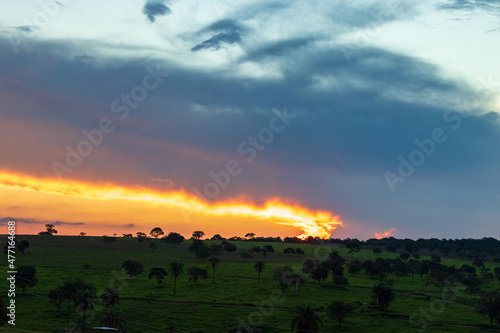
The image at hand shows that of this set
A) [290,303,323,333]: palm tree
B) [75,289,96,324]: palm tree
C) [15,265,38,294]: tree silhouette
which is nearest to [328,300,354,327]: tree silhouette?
[290,303,323,333]: palm tree

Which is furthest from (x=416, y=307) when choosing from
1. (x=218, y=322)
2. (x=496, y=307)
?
(x=218, y=322)

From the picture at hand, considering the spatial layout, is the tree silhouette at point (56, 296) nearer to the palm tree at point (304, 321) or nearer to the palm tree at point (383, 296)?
the palm tree at point (304, 321)

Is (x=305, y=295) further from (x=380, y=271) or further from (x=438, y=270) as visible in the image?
(x=438, y=270)

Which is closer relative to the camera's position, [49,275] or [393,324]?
[393,324]

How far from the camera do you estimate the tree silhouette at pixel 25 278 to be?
138 m

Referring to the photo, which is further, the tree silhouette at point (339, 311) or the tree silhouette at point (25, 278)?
the tree silhouette at point (25, 278)

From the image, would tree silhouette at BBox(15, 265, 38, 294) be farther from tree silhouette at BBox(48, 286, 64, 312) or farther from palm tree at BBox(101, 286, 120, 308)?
palm tree at BBox(101, 286, 120, 308)

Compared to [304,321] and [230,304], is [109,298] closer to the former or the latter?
[230,304]

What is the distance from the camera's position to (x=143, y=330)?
10688cm

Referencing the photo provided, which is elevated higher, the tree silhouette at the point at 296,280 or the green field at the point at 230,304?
the tree silhouette at the point at 296,280

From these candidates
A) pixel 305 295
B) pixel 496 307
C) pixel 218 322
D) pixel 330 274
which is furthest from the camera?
pixel 330 274

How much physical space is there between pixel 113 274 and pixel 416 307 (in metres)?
99.9

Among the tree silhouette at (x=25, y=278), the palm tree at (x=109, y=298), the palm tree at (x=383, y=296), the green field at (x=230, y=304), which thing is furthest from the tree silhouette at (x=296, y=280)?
the tree silhouette at (x=25, y=278)

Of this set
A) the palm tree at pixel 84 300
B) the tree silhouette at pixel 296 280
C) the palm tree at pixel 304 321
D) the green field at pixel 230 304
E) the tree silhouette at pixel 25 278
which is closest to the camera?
the palm tree at pixel 304 321
